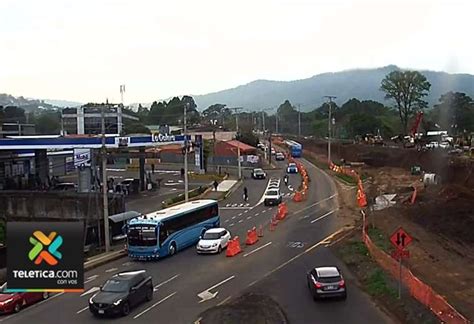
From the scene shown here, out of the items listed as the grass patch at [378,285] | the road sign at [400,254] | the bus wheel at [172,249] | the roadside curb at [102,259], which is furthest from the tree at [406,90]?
the grass patch at [378,285]

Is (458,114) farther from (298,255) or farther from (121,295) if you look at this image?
(121,295)

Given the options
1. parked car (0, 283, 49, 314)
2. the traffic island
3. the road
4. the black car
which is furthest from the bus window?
the traffic island

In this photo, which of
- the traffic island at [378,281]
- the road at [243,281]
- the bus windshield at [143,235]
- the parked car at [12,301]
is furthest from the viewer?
the bus windshield at [143,235]

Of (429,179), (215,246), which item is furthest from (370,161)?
(215,246)

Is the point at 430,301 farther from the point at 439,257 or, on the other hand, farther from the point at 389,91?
the point at 389,91

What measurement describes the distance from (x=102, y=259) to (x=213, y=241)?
20.7 ft

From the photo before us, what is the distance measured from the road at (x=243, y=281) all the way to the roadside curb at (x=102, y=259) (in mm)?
449

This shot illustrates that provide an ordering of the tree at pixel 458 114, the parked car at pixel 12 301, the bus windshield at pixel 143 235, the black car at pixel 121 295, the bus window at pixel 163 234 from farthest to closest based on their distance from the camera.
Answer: the tree at pixel 458 114 < the bus window at pixel 163 234 < the bus windshield at pixel 143 235 < the parked car at pixel 12 301 < the black car at pixel 121 295

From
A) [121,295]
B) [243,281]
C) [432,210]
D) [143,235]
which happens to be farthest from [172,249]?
[432,210]

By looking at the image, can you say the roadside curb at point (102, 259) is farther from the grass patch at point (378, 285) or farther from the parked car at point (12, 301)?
the grass patch at point (378, 285)

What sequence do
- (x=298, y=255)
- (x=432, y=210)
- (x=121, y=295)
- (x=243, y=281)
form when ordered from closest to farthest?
(x=121, y=295) < (x=243, y=281) < (x=298, y=255) < (x=432, y=210)

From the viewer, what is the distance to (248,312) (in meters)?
23.2

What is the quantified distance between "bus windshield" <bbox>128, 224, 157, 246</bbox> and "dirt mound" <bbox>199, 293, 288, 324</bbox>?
1027 centimetres

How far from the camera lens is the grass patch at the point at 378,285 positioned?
80.2 ft
